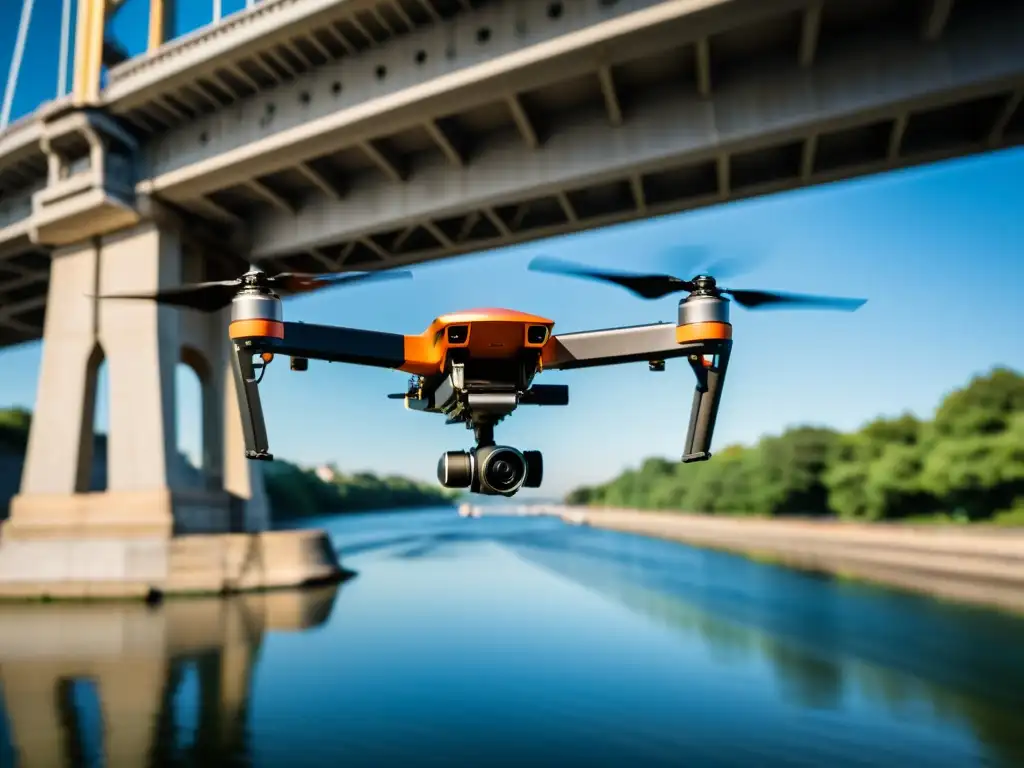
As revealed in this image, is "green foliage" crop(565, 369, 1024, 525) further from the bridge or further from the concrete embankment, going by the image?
the bridge

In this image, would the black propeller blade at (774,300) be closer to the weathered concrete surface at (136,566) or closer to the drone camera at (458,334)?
the drone camera at (458,334)

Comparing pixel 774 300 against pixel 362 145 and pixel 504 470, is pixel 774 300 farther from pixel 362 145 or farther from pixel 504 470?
pixel 362 145

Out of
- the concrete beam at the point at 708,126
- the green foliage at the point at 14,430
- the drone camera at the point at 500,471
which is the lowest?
the drone camera at the point at 500,471

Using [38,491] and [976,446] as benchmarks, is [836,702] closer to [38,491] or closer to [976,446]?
[38,491]

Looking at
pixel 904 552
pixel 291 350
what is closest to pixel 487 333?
pixel 291 350

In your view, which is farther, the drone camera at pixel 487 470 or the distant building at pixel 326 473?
the distant building at pixel 326 473

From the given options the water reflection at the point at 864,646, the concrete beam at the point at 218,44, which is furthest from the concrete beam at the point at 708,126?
the water reflection at the point at 864,646

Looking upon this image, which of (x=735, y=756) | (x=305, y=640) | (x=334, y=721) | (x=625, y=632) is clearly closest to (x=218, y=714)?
(x=334, y=721)
